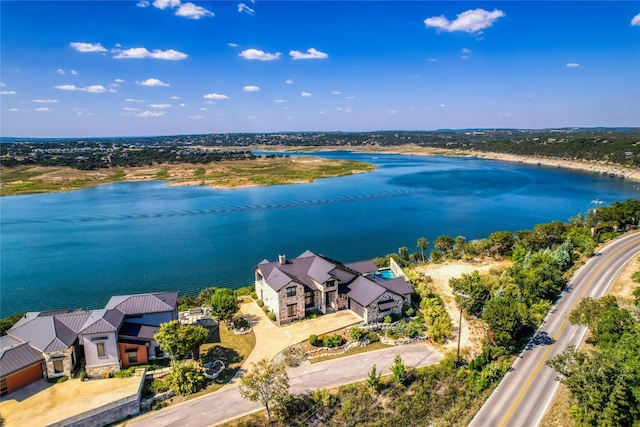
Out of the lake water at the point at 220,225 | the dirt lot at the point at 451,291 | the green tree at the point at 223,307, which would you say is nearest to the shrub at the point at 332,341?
the green tree at the point at 223,307

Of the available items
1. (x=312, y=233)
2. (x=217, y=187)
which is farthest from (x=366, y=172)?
(x=312, y=233)

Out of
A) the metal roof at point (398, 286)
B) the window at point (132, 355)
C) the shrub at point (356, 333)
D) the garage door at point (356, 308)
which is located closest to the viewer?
the window at point (132, 355)

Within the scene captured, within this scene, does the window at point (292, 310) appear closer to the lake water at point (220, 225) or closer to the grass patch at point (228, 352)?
the grass patch at point (228, 352)

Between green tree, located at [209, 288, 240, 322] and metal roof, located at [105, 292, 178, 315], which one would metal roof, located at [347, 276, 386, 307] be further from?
metal roof, located at [105, 292, 178, 315]

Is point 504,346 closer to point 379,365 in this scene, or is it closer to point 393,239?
point 379,365

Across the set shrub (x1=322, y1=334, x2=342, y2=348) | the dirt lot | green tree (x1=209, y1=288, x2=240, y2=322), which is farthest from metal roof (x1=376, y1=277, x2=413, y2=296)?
green tree (x1=209, y1=288, x2=240, y2=322)
